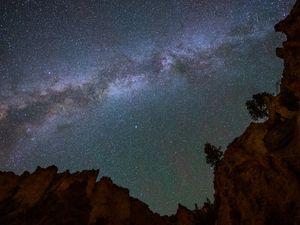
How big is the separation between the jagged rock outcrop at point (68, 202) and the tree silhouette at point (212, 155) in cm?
1331

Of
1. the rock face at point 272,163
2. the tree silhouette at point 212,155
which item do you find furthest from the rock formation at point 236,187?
the tree silhouette at point 212,155

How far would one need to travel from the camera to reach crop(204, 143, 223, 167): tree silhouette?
7194 centimetres

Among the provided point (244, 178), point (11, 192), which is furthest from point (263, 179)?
point (11, 192)

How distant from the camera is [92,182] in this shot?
198 feet

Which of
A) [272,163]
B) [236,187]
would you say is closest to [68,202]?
[236,187]

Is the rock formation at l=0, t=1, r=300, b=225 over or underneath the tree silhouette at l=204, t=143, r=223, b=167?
underneath

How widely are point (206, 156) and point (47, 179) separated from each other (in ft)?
109

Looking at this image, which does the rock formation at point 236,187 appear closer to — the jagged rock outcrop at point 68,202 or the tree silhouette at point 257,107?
the jagged rock outcrop at point 68,202

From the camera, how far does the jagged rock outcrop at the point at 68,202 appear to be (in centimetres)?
5081

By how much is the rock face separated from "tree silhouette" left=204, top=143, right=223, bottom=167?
22095 millimetres

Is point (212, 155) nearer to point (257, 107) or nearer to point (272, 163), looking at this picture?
point (257, 107)

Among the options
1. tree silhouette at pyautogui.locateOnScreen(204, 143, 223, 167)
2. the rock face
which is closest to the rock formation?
the rock face

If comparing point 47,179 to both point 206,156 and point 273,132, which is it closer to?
point 206,156

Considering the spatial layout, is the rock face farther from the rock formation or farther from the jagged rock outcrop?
the jagged rock outcrop
